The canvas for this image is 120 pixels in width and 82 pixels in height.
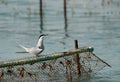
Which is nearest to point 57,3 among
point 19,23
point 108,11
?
point 108,11

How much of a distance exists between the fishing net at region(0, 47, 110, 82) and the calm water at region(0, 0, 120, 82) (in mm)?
808

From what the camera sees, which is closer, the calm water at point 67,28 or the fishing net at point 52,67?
the fishing net at point 52,67

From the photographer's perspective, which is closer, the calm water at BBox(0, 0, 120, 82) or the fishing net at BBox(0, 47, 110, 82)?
the fishing net at BBox(0, 47, 110, 82)

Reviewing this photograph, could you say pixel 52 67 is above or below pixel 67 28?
above

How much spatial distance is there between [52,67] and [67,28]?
16826 millimetres

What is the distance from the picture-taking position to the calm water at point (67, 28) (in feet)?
73.2

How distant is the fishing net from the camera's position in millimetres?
14109

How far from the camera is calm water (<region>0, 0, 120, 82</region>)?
2230 centimetres

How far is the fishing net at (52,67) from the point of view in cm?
1411

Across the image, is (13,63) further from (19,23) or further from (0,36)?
(19,23)

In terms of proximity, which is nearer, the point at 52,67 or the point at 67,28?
the point at 52,67

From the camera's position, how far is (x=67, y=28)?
104ft

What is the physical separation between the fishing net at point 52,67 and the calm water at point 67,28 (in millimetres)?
808

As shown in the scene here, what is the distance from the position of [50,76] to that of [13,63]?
5.87ft
